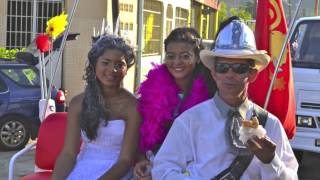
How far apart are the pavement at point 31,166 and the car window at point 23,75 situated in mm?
1164

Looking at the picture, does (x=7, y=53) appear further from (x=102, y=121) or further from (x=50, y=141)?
(x=102, y=121)

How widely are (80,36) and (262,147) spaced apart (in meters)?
12.1

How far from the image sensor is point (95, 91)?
12.5 feet

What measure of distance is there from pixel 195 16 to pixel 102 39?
29.7m

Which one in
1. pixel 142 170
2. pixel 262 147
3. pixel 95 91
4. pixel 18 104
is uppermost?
pixel 95 91

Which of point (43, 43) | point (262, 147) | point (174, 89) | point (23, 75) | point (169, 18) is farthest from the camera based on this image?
point (169, 18)

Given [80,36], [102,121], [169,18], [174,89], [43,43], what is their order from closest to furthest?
[174,89], [102,121], [43,43], [80,36], [169,18]

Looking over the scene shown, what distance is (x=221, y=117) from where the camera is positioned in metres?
2.71

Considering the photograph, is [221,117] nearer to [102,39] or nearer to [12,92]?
[102,39]

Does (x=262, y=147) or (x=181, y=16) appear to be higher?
(x=181, y=16)

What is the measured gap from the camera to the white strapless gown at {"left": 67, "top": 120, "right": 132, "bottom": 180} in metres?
3.77

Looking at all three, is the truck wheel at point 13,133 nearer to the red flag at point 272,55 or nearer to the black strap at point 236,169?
the red flag at point 272,55

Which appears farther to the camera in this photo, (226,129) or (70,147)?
(70,147)

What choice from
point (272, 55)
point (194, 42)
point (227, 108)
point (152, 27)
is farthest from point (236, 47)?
point (152, 27)
